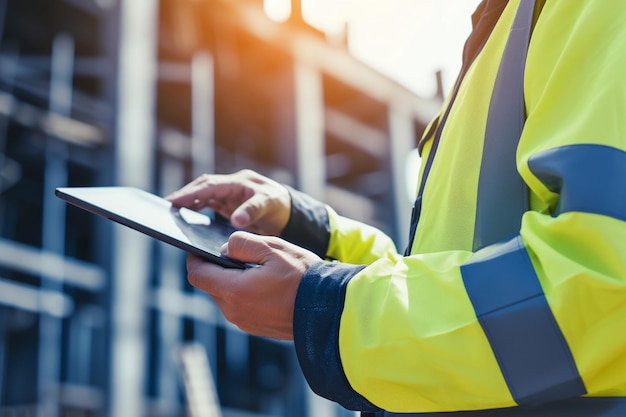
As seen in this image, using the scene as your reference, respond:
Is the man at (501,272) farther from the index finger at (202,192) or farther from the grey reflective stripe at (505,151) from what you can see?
the index finger at (202,192)

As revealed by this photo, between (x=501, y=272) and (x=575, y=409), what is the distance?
23 cm

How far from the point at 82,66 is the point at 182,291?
347cm

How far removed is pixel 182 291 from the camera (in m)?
10.3

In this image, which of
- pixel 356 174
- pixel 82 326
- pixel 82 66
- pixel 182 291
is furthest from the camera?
pixel 356 174

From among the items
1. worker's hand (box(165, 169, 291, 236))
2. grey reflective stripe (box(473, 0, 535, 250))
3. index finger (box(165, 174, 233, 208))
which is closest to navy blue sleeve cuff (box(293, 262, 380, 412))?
grey reflective stripe (box(473, 0, 535, 250))

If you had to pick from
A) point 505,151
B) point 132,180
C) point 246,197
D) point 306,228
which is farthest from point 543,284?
point 132,180

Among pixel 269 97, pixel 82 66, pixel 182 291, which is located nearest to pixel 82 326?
pixel 182 291

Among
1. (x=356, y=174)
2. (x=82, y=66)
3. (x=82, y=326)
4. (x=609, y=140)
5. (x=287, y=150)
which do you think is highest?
(x=609, y=140)

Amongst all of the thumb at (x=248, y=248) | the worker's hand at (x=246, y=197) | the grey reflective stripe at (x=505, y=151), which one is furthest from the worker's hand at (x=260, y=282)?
the worker's hand at (x=246, y=197)

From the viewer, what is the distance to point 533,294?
94cm

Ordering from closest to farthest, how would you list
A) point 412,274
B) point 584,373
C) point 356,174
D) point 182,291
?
point 584,373 < point 412,274 < point 182,291 < point 356,174

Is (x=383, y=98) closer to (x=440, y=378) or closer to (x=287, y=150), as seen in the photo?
(x=287, y=150)

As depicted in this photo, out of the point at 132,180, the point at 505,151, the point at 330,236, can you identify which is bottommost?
the point at 132,180

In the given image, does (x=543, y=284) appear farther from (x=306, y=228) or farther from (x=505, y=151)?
(x=306, y=228)
